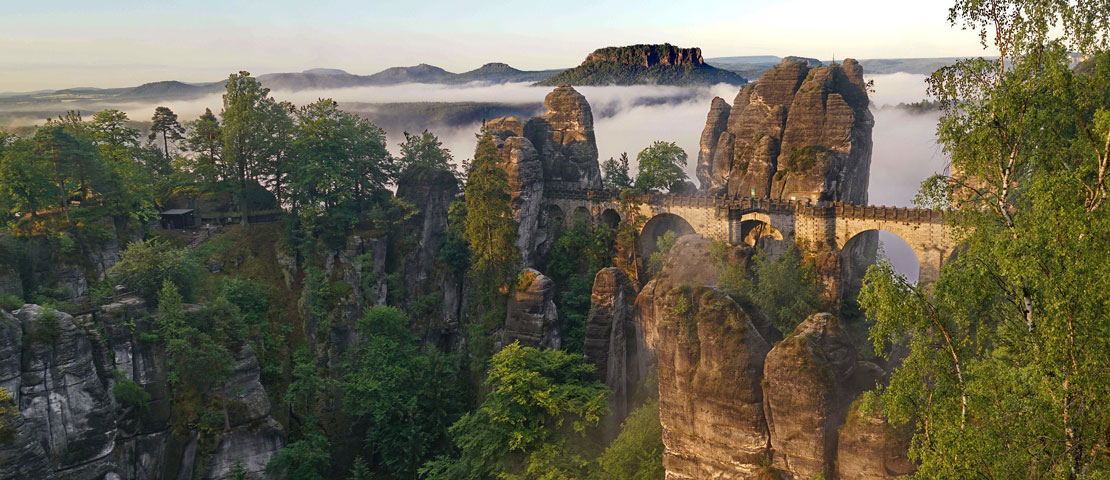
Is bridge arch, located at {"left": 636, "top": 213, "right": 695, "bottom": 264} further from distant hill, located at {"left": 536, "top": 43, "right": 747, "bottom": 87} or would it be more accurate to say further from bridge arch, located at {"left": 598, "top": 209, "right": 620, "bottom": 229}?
distant hill, located at {"left": 536, "top": 43, "right": 747, "bottom": 87}

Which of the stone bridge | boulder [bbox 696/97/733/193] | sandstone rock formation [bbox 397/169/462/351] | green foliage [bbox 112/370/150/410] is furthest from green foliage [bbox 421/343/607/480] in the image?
boulder [bbox 696/97/733/193]

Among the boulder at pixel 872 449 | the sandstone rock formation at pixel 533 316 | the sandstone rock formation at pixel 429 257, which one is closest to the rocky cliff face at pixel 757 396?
the boulder at pixel 872 449

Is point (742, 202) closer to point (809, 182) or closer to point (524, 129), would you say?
point (809, 182)

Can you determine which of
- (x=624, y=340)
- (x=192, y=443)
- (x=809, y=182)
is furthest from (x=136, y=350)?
(x=809, y=182)

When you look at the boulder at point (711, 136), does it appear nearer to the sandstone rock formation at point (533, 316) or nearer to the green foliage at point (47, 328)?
the sandstone rock formation at point (533, 316)

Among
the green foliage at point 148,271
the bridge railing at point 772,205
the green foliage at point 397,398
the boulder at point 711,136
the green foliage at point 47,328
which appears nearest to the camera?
the green foliage at point 47,328

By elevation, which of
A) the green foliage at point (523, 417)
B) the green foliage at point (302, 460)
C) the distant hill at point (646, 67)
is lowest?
the green foliage at point (302, 460)

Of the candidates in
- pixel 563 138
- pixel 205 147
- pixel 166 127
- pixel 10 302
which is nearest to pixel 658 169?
pixel 563 138

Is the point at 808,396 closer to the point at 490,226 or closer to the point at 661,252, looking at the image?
the point at 490,226
